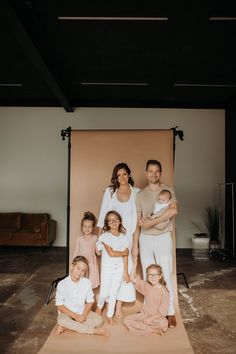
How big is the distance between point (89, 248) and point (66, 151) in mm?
4545

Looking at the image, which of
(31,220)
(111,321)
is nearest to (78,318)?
(111,321)

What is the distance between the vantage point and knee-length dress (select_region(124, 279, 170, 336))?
3.06m

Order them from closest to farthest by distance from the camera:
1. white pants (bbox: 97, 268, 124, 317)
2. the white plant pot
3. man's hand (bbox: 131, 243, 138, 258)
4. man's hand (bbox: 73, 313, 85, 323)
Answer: man's hand (bbox: 73, 313, 85, 323), white pants (bbox: 97, 268, 124, 317), man's hand (bbox: 131, 243, 138, 258), the white plant pot

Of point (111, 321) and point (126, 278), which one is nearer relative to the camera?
point (111, 321)

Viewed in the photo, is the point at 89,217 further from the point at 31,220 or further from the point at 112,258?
the point at 31,220

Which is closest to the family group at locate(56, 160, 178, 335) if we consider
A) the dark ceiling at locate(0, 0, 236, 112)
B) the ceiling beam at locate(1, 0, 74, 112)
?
the dark ceiling at locate(0, 0, 236, 112)

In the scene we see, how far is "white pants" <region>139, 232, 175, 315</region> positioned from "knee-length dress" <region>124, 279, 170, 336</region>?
0.14 metres

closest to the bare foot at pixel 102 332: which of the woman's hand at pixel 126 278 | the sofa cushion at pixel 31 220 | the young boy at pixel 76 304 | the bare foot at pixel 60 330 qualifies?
the young boy at pixel 76 304

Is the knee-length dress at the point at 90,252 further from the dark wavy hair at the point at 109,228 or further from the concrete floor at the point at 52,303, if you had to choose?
the concrete floor at the point at 52,303

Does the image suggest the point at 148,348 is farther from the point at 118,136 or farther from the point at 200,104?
the point at 200,104

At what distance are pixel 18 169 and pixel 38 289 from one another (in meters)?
4.00

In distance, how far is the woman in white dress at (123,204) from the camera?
3445 mm

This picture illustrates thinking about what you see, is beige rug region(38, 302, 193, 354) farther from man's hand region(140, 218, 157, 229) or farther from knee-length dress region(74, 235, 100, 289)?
man's hand region(140, 218, 157, 229)

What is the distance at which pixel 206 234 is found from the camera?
730cm
